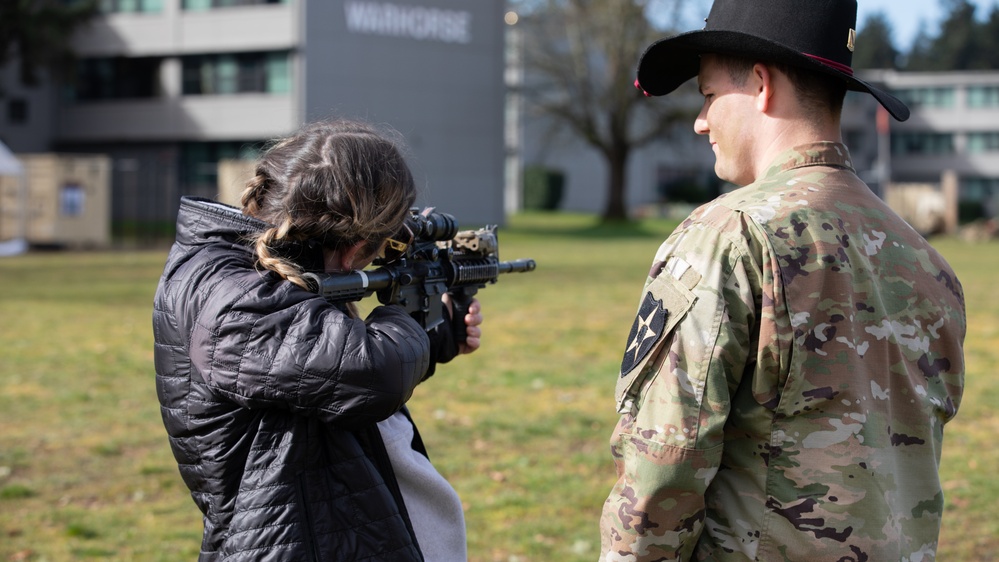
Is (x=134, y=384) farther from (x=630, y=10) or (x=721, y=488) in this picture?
(x=630, y=10)

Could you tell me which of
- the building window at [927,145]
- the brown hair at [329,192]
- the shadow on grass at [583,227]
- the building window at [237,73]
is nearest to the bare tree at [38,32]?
the building window at [237,73]

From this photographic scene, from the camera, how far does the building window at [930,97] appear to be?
8319 centimetres

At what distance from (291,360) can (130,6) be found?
155 ft

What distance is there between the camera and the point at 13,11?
1401 inches

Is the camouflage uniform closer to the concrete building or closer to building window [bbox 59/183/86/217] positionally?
building window [bbox 59/183/86/217]

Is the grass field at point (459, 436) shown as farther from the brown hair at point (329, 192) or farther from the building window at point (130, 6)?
the building window at point (130, 6)

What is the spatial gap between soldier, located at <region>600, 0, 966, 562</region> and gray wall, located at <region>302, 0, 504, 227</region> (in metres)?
38.8

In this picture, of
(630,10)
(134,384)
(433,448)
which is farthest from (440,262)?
(630,10)

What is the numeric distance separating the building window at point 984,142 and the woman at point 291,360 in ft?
298

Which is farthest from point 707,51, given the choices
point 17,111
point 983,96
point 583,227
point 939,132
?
point 939,132

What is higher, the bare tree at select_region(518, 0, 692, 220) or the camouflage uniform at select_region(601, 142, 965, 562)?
the bare tree at select_region(518, 0, 692, 220)

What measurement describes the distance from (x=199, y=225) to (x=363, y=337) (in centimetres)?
62

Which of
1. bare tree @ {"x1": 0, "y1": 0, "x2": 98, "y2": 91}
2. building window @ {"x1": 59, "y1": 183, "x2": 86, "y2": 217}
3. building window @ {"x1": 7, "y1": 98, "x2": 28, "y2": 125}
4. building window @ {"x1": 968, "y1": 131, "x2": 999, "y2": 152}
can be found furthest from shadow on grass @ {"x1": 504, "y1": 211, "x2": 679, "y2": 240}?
building window @ {"x1": 968, "y1": 131, "x2": 999, "y2": 152}

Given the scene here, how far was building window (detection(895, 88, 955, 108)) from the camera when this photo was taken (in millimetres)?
Answer: 83188
